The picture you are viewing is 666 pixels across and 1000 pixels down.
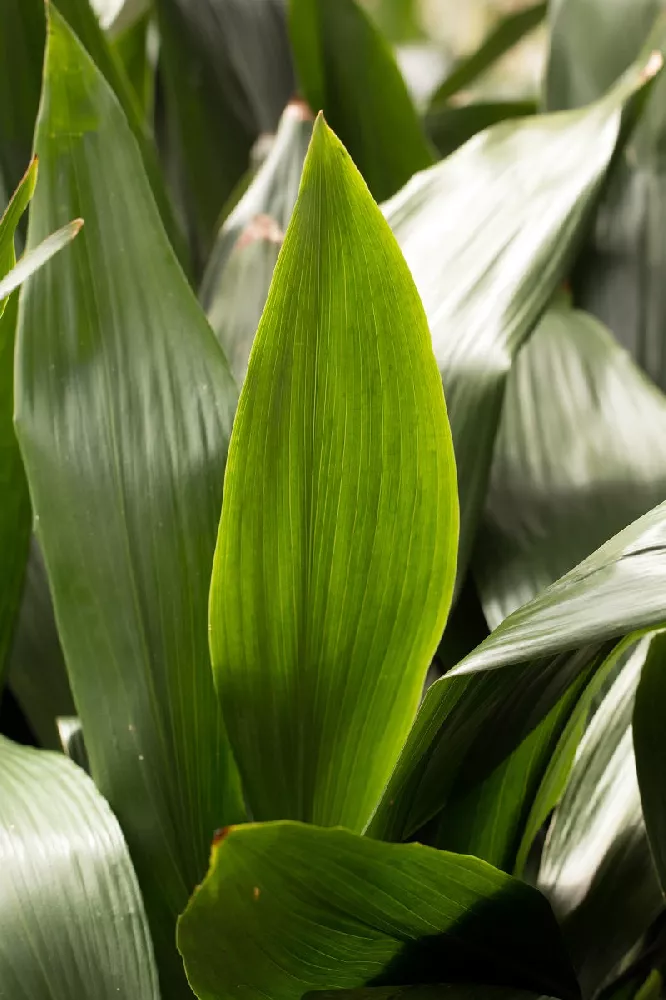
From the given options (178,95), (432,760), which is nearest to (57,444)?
(432,760)

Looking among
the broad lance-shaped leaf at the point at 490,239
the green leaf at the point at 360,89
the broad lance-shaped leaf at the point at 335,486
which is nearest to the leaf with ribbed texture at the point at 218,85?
the green leaf at the point at 360,89

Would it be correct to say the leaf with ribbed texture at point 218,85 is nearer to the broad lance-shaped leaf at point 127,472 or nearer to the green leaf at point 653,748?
the broad lance-shaped leaf at point 127,472

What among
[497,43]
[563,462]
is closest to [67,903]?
[563,462]

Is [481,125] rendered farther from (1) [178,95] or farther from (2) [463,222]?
(2) [463,222]

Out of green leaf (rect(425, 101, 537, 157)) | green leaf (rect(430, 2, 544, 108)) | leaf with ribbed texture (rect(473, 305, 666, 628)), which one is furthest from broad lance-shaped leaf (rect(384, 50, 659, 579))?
green leaf (rect(430, 2, 544, 108))

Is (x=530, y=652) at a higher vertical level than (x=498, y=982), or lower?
higher

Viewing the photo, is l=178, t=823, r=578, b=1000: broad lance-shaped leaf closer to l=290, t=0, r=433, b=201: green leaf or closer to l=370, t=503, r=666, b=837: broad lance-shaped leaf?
l=370, t=503, r=666, b=837: broad lance-shaped leaf
